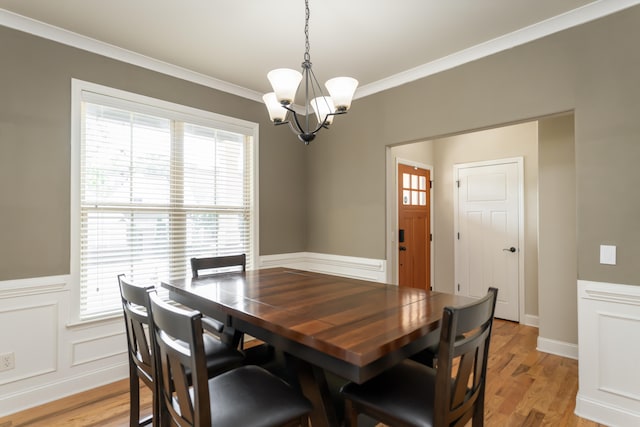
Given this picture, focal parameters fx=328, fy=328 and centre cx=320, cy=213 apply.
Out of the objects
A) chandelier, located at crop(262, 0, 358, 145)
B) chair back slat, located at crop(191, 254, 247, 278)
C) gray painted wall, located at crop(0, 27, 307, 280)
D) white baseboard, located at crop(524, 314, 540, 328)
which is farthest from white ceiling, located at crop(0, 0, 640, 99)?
white baseboard, located at crop(524, 314, 540, 328)

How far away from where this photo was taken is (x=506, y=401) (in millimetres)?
2330

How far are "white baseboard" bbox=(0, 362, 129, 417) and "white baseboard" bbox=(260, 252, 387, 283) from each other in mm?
1595

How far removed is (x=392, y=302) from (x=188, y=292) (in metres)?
1.13

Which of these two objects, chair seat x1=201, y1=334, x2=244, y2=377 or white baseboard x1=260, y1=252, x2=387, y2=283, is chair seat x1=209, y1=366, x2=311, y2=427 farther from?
white baseboard x1=260, y1=252, x2=387, y2=283

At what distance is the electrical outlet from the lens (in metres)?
2.21

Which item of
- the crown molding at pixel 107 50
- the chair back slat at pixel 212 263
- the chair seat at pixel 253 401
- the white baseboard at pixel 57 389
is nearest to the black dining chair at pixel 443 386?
the chair seat at pixel 253 401

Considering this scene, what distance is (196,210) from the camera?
318 cm

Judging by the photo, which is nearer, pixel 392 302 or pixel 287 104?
pixel 392 302

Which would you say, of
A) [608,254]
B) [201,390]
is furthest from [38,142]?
[608,254]

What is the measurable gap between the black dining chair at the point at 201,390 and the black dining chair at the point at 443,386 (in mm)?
281

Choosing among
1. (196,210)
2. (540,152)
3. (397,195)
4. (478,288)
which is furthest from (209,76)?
(478,288)

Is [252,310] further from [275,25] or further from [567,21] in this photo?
[567,21]

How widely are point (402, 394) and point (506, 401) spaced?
1.51 m

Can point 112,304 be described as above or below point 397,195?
below
